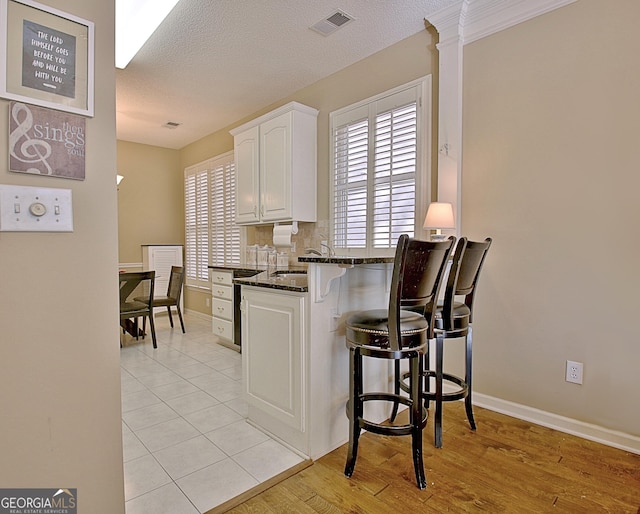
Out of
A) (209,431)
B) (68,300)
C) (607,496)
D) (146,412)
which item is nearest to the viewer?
(68,300)

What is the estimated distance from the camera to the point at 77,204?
111 centimetres

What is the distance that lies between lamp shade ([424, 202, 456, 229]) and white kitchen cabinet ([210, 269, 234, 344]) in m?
2.33

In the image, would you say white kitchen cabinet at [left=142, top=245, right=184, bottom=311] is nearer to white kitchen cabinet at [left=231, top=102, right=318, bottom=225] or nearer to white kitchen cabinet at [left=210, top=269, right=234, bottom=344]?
white kitchen cabinet at [left=210, top=269, right=234, bottom=344]

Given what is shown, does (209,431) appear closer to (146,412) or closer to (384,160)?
(146,412)

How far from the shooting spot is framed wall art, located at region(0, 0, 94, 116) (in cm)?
100

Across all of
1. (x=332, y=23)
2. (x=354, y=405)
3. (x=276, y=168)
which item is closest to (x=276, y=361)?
(x=354, y=405)

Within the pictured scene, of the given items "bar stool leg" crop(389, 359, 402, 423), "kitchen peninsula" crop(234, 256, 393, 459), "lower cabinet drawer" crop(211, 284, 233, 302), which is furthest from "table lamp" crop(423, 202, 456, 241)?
"lower cabinet drawer" crop(211, 284, 233, 302)

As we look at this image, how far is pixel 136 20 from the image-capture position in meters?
2.91

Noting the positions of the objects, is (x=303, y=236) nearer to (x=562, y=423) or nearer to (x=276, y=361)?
(x=276, y=361)

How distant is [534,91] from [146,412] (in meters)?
3.38

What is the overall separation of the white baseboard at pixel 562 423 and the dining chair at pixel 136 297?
343 centimetres

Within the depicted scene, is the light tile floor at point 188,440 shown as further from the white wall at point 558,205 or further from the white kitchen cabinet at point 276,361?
the white wall at point 558,205

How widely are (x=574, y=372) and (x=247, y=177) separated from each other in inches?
144

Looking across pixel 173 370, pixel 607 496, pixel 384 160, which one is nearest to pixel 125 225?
pixel 173 370
